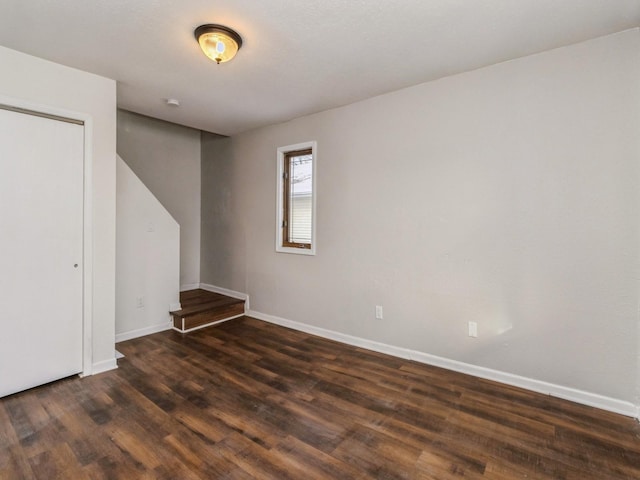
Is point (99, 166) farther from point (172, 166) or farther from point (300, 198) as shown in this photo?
point (172, 166)

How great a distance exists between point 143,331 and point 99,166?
6.30ft

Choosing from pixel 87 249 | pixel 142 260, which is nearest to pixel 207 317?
pixel 142 260

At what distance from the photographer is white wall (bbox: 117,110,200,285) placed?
4.57 meters

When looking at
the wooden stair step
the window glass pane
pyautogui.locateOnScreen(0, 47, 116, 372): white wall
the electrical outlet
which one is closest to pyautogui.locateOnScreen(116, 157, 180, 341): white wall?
the wooden stair step

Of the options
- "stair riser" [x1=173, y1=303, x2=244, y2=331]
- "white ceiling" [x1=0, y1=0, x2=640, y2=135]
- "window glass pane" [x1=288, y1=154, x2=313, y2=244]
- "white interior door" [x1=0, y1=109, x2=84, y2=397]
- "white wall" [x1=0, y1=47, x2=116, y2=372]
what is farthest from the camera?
"window glass pane" [x1=288, y1=154, x2=313, y2=244]

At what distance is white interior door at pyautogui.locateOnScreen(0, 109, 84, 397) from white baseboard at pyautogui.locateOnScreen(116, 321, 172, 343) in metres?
0.78

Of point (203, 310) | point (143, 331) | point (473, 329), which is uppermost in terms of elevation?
point (473, 329)

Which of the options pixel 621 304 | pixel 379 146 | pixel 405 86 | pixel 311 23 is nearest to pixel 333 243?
pixel 379 146

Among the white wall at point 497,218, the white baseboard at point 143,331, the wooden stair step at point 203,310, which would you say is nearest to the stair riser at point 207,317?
the wooden stair step at point 203,310

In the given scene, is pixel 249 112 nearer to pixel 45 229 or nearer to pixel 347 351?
pixel 45 229

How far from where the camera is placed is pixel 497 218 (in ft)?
8.64

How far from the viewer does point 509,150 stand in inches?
101

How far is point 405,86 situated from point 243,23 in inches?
63.6

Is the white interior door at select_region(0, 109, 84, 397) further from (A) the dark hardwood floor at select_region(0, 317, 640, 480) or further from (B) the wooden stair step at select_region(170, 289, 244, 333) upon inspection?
(B) the wooden stair step at select_region(170, 289, 244, 333)
